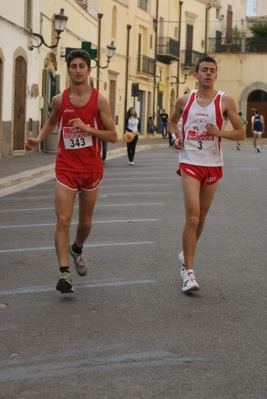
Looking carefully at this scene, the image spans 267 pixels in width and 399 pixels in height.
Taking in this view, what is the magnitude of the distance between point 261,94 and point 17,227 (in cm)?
5882

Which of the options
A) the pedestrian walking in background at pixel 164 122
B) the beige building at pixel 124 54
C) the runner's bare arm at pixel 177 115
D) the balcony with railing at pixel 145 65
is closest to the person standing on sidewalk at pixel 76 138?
the runner's bare arm at pixel 177 115

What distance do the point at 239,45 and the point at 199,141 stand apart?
63.8m

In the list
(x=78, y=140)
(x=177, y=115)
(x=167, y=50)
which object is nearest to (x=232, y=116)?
(x=177, y=115)

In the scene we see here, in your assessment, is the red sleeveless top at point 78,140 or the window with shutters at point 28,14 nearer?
the red sleeveless top at point 78,140


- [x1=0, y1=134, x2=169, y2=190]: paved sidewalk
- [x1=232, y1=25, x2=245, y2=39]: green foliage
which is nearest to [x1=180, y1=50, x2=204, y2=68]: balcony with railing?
[x1=232, y1=25, x2=245, y2=39]: green foliage

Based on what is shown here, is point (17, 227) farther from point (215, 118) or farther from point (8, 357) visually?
point (8, 357)

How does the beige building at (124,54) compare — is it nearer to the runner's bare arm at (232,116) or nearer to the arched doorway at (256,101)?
the arched doorway at (256,101)

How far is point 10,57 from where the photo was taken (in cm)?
2872

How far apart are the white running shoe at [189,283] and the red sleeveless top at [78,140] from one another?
1108mm

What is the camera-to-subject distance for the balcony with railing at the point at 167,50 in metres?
60.3

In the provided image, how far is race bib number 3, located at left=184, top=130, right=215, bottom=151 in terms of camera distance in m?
7.95

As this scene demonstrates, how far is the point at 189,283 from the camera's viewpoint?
7703 mm

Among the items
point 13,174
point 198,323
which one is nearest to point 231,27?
point 13,174

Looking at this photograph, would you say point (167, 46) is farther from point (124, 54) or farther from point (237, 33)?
point (237, 33)
